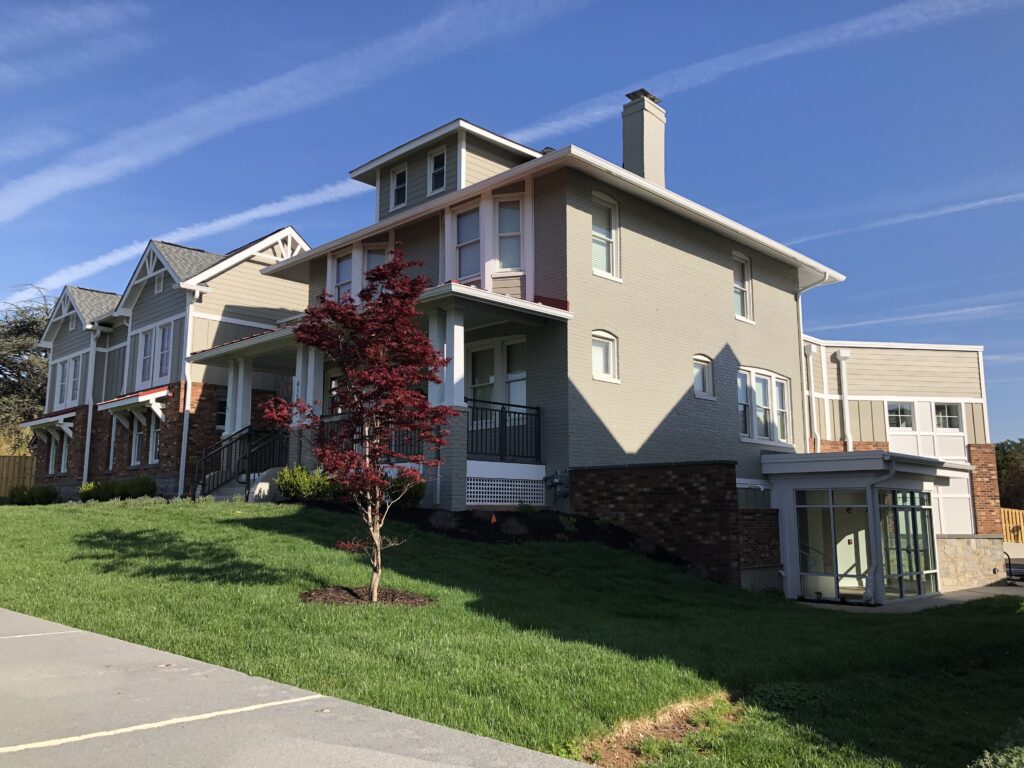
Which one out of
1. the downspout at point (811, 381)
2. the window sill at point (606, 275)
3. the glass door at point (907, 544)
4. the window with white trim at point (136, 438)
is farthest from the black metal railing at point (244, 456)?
the downspout at point (811, 381)

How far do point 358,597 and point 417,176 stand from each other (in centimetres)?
1412

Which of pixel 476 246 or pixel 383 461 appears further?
pixel 476 246

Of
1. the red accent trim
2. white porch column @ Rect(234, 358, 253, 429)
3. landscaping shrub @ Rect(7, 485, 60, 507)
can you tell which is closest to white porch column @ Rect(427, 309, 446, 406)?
the red accent trim

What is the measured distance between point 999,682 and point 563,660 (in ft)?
14.9

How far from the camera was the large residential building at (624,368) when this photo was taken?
15.4 metres

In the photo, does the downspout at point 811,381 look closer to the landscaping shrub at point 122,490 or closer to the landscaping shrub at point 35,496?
the landscaping shrub at point 122,490

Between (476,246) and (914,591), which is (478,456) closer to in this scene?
(476,246)

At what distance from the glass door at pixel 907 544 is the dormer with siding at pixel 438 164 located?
37.5ft

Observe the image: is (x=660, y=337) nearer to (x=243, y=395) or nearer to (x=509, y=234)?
(x=509, y=234)

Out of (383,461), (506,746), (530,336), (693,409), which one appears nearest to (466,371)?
(530,336)

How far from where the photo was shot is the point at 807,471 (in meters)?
16.1

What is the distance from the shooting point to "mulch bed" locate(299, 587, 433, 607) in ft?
29.4

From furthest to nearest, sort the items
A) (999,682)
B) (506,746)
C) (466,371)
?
(466,371) < (999,682) < (506,746)

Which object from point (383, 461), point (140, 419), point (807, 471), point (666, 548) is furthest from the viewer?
point (140, 419)
